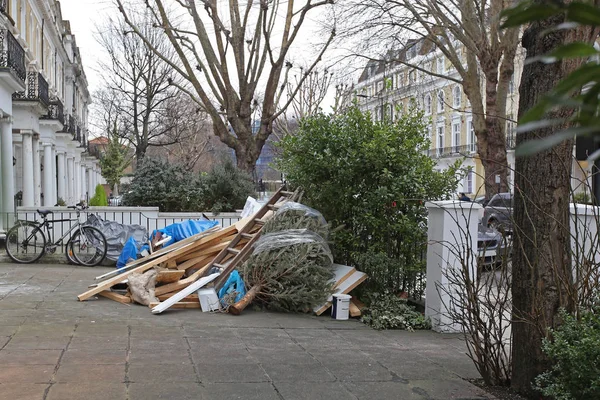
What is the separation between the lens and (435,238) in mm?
8055

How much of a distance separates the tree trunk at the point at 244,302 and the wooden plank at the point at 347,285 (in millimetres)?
847

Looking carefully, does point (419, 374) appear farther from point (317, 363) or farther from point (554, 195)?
point (554, 195)

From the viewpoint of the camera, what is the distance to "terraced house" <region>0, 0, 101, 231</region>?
1642cm

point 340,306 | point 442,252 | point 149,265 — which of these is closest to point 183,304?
point 149,265

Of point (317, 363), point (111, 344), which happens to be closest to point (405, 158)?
point (317, 363)

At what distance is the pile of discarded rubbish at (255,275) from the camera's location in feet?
27.8

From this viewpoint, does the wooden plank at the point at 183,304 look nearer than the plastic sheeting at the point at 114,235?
Yes

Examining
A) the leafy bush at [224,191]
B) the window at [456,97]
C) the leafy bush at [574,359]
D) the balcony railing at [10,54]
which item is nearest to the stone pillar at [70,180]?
the balcony railing at [10,54]

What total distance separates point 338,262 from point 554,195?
5.23 metres

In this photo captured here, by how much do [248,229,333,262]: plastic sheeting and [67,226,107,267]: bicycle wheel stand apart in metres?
5.36

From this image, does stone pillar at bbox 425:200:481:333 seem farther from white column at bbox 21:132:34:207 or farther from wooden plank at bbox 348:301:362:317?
white column at bbox 21:132:34:207

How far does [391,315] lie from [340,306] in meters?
0.69

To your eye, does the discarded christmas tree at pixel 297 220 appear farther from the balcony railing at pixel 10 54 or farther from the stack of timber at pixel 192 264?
the balcony railing at pixel 10 54

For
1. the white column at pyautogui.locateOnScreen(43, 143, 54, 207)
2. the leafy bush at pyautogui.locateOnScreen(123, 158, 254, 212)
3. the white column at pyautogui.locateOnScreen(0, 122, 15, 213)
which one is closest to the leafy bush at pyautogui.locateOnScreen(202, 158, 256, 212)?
the leafy bush at pyautogui.locateOnScreen(123, 158, 254, 212)
